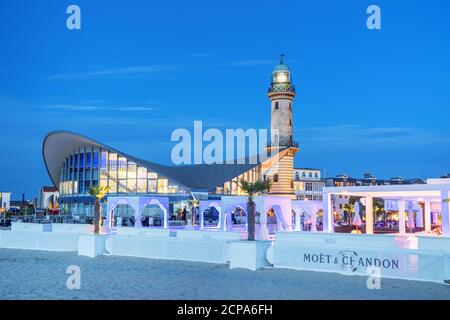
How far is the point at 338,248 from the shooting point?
46.5ft

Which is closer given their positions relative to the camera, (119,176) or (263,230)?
(263,230)

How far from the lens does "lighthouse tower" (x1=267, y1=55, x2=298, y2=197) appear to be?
5522cm

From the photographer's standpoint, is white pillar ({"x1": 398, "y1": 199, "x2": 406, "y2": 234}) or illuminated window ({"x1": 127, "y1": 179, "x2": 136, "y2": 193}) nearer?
white pillar ({"x1": 398, "y1": 199, "x2": 406, "y2": 234})

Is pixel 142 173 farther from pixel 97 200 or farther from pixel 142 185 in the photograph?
pixel 97 200

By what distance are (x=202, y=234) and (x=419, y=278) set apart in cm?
1006

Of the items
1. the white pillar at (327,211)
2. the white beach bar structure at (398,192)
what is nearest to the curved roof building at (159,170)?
the white pillar at (327,211)

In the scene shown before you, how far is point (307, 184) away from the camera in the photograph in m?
85.2

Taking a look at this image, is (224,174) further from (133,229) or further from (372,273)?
(372,273)

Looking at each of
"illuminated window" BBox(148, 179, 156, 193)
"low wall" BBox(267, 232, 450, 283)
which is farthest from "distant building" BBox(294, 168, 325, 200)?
"low wall" BBox(267, 232, 450, 283)

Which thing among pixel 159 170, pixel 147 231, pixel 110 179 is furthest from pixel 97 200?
pixel 159 170

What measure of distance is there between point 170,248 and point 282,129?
39567 mm

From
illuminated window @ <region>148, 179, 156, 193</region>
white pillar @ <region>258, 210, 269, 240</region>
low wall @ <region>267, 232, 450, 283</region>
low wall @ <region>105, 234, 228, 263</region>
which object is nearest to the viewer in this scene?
low wall @ <region>267, 232, 450, 283</region>

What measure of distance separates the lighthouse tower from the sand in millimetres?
39735

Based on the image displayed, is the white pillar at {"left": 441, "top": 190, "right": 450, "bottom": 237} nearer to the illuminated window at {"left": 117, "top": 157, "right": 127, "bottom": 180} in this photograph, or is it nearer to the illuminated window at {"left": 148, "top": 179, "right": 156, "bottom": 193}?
the illuminated window at {"left": 148, "top": 179, "right": 156, "bottom": 193}
